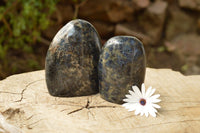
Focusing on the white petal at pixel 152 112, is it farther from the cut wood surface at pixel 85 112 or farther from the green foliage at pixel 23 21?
the green foliage at pixel 23 21

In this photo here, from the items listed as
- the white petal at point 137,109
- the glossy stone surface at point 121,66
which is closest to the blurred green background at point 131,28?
the glossy stone surface at point 121,66

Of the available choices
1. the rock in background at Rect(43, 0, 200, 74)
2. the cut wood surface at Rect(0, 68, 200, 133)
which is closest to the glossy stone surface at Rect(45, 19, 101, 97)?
the cut wood surface at Rect(0, 68, 200, 133)

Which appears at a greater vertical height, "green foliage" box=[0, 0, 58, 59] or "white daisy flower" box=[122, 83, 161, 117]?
"green foliage" box=[0, 0, 58, 59]

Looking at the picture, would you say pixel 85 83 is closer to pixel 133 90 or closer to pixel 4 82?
pixel 133 90

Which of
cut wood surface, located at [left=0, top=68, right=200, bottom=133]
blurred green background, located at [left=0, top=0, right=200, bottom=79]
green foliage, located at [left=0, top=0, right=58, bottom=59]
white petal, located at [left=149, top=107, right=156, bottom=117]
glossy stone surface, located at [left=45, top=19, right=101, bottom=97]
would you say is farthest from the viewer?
blurred green background, located at [left=0, top=0, right=200, bottom=79]

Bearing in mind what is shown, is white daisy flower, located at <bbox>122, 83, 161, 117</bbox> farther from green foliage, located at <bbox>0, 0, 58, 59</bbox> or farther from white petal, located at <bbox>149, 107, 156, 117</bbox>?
green foliage, located at <bbox>0, 0, 58, 59</bbox>

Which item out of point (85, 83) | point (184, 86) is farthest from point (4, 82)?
point (184, 86)

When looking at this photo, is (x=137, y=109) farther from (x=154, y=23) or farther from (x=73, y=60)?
(x=154, y=23)
